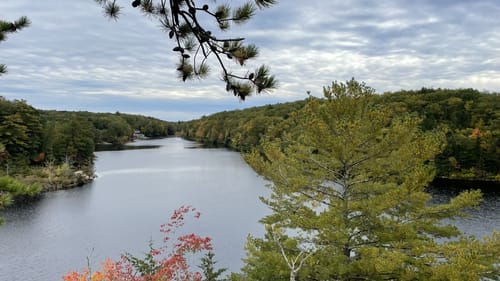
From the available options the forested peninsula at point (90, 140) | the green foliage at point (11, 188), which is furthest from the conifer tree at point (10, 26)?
the forested peninsula at point (90, 140)

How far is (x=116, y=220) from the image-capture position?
19.1m

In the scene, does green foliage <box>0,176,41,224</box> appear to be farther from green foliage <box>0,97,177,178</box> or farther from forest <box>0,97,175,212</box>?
green foliage <box>0,97,177,178</box>

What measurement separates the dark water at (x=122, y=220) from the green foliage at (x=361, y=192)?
16.3 feet

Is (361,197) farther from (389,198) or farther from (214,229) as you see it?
(214,229)

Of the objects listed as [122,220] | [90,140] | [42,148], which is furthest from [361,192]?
[90,140]

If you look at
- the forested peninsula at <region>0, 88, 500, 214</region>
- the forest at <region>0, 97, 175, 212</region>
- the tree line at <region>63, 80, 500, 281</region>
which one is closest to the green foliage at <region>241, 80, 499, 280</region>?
the tree line at <region>63, 80, 500, 281</region>

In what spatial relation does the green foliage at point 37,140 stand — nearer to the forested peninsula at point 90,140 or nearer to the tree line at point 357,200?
the forested peninsula at point 90,140

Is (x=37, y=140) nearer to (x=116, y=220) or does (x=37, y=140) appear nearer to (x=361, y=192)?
(x=116, y=220)

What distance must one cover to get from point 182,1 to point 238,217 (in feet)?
56.0

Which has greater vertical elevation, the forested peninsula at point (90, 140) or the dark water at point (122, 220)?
the forested peninsula at point (90, 140)

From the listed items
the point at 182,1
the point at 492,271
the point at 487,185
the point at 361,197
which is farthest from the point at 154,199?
the point at 487,185

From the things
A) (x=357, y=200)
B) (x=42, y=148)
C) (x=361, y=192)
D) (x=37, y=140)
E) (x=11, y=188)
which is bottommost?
(x=42, y=148)

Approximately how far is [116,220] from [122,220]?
35 cm

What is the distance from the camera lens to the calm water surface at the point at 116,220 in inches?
540
